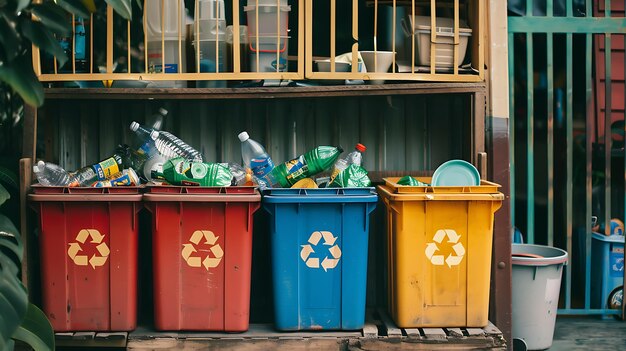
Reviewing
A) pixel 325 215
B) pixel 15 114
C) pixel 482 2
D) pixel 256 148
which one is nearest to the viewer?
pixel 325 215

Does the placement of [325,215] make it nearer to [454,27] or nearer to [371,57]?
[371,57]

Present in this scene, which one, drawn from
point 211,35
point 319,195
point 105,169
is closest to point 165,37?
point 211,35

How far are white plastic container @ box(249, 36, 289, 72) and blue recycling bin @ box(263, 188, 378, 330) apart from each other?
770mm

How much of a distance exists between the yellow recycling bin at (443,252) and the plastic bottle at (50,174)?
1877 mm

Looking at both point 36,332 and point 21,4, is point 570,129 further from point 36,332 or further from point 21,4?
point 21,4

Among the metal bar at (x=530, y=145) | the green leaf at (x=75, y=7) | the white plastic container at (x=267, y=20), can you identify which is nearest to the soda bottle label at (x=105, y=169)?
the white plastic container at (x=267, y=20)

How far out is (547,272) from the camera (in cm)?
462

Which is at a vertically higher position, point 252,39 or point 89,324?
point 252,39

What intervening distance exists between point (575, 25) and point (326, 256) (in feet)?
7.50

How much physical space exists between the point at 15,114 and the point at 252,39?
172 centimetres

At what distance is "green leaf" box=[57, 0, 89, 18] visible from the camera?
10.6ft

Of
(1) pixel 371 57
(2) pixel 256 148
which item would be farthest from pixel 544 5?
(2) pixel 256 148

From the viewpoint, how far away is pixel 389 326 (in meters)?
4.29

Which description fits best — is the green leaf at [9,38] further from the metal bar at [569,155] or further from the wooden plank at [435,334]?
the metal bar at [569,155]
